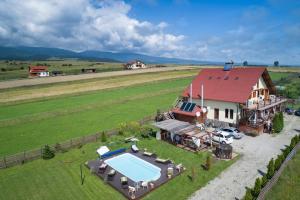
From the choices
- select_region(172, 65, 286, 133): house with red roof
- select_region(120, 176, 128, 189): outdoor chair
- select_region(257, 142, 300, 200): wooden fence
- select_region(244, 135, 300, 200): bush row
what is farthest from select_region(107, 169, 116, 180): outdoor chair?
select_region(172, 65, 286, 133): house with red roof

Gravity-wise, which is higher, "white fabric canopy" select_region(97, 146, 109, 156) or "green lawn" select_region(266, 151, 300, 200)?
"white fabric canopy" select_region(97, 146, 109, 156)

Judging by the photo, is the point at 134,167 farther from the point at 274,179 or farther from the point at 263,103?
the point at 263,103

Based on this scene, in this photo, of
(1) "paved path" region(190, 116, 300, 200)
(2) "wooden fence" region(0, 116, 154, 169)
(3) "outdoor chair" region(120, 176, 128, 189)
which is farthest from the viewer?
(2) "wooden fence" region(0, 116, 154, 169)

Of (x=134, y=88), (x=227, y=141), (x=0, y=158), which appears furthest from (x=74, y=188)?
(x=134, y=88)

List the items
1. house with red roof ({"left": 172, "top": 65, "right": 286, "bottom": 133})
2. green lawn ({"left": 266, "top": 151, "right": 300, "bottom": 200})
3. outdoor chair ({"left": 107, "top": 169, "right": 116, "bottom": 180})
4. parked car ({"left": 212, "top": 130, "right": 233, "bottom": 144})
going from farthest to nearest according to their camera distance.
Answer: house with red roof ({"left": 172, "top": 65, "right": 286, "bottom": 133}) < parked car ({"left": 212, "top": 130, "right": 233, "bottom": 144}) < outdoor chair ({"left": 107, "top": 169, "right": 116, "bottom": 180}) < green lawn ({"left": 266, "top": 151, "right": 300, "bottom": 200})

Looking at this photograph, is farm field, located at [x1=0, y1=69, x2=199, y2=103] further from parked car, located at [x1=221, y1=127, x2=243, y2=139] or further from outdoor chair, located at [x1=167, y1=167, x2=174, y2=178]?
outdoor chair, located at [x1=167, y1=167, x2=174, y2=178]

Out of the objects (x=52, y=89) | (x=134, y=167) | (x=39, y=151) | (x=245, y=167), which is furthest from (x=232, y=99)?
(x=52, y=89)

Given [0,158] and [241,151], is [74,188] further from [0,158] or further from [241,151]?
[241,151]

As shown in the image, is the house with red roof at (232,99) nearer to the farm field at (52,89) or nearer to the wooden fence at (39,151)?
the wooden fence at (39,151)
